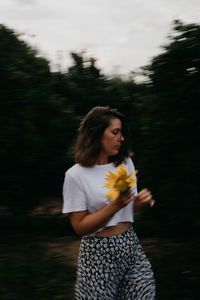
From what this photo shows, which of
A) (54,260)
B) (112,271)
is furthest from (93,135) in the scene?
(54,260)

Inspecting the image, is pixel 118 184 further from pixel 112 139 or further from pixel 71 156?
pixel 71 156

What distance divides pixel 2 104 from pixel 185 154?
8.08 ft

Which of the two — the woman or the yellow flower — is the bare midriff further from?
the yellow flower

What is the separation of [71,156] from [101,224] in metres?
3.81

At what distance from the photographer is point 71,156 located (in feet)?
19.8

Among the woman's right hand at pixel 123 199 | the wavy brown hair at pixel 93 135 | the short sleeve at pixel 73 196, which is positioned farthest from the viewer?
the wavy brown hair at pixel 93 135

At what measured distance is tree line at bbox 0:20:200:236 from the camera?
4062 millimetres

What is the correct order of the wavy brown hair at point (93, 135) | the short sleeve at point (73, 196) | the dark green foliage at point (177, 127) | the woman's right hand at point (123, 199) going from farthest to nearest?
the dark green foliage at point (177, 127), the wavy brown hair at point (93, 135), the short sleeve at point (73, 196), the woman's right hand at point (123, 199)

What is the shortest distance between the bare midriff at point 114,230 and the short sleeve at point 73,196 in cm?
19

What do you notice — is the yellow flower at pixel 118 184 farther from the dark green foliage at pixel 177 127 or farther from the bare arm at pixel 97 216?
the dark green foliage at pixel 177 127

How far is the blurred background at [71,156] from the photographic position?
4.07 metres

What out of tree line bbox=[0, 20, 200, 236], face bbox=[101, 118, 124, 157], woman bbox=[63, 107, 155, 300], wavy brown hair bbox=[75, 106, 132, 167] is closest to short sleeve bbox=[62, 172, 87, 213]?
woman bbox=[63, 107, 155, 300]

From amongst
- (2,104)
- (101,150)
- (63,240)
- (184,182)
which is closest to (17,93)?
(2,104)

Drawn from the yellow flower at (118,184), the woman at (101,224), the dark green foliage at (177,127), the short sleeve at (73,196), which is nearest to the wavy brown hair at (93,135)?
A: the woman at (101,224)
